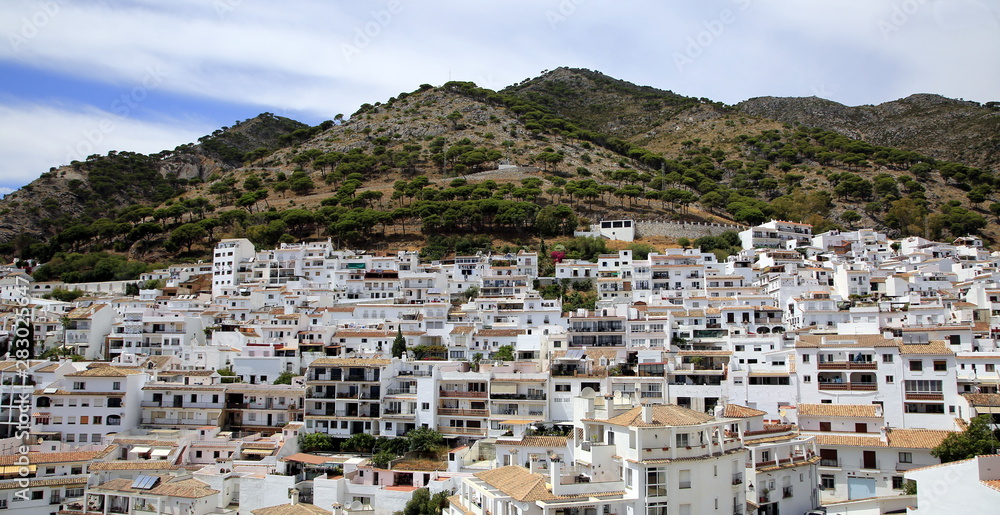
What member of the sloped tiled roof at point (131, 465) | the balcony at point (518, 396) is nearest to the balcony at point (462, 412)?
the balcony at point (518, 396)

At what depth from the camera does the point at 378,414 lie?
35.4m

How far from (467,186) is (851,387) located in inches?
2321

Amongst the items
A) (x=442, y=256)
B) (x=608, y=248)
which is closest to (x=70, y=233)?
(x=442, y=256)

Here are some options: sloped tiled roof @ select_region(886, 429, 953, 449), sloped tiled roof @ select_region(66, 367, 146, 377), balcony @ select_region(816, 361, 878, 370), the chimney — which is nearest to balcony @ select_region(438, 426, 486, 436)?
the chimney

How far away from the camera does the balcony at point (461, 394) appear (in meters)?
34.8

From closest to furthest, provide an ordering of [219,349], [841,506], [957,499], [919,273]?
1. [957,499]
2. [841,506]
3. [219,349]
4. [919,273]

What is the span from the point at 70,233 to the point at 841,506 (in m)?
79.3

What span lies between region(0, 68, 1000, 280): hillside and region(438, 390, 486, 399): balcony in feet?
113

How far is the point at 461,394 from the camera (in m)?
35.0

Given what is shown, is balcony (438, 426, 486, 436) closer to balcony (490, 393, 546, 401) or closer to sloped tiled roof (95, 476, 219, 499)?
balcony (490, 393, 546, 401)

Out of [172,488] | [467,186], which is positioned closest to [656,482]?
[172,488]

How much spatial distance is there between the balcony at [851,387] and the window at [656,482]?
14950 millimetres

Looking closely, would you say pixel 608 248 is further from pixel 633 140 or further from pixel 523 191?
pixel 633 140

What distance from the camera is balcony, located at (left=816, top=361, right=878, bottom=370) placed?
32.0 meters
